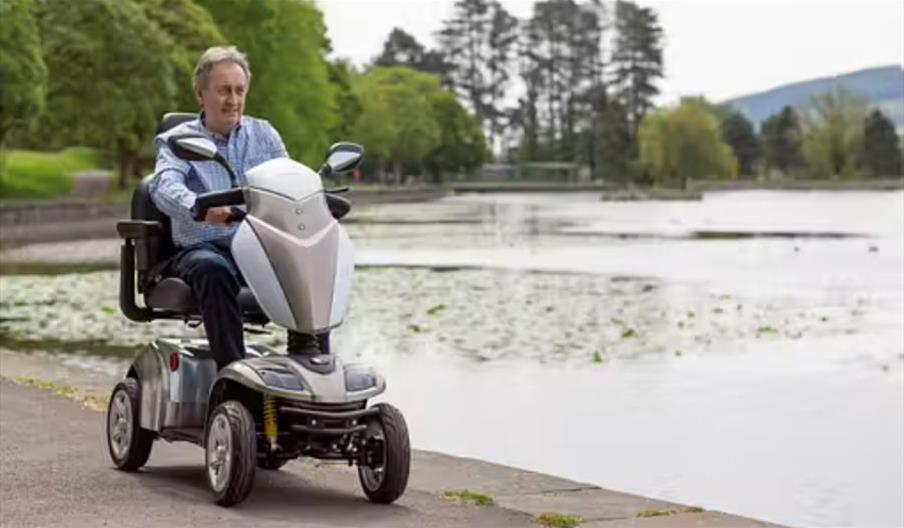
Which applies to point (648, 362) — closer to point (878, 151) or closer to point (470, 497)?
point (470, 497)

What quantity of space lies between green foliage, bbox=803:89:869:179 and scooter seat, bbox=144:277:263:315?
139790 millimetres

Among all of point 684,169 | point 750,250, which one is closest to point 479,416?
point 750,250

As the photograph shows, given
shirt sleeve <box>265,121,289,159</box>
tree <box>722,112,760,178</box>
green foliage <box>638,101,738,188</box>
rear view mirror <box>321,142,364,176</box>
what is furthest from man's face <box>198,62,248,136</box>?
tree <box>722,112,760,178</box>

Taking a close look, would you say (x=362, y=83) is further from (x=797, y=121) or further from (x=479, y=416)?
(x=479, y=416)

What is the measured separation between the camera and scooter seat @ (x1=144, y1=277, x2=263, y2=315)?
21.2 feet

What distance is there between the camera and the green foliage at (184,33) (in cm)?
5828

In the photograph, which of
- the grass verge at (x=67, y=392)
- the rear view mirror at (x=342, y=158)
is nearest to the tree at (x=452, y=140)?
the grass verge at (x=67, y=392)

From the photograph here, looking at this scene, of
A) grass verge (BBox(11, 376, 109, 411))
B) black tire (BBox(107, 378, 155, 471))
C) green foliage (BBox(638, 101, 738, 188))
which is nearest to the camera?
black tire (BBox(107, 378, 155, 471))

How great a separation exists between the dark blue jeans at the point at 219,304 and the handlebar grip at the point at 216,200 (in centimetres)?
21

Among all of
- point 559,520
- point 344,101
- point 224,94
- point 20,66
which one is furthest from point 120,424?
point 344,101

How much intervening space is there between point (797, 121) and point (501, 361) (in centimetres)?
15297

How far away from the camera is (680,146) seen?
462 ft

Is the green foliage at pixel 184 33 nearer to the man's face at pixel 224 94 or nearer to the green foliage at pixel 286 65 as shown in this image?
the green foliage at pixel 286 65

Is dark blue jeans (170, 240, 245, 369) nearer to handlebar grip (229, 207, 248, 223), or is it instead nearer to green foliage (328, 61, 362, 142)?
handlebar grip (229, 207, 248, 223)
